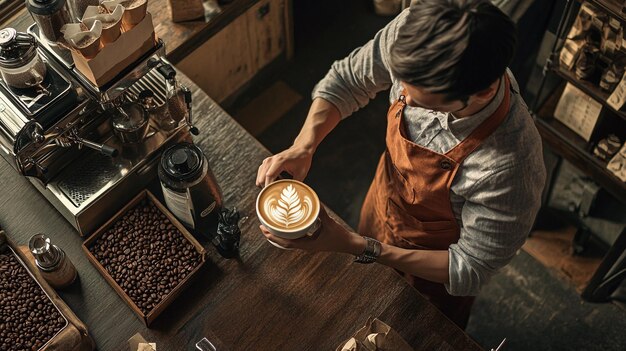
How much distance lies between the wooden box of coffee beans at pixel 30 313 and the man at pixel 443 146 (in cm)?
61

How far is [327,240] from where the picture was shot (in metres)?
2.10

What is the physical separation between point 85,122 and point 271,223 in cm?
73

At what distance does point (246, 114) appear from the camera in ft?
13.2

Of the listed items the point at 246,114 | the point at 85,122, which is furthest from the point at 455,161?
the point at 246,114

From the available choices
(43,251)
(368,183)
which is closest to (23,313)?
(43,251)

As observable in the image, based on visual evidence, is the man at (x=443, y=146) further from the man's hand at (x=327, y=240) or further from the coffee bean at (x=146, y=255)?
the coffee bean at (x=146, y=255)

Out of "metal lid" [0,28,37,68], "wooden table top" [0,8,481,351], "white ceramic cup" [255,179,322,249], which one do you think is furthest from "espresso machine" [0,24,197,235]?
"white ceramic cup" [255,179,322,249]

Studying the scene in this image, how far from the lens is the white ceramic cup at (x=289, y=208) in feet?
6.37

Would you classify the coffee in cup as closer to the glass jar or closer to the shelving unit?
the glass jar

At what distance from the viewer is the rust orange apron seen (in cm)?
206

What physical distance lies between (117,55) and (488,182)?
1.08m

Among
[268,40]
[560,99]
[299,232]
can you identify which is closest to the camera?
[299,232]

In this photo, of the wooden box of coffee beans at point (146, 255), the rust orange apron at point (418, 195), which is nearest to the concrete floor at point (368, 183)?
the rust orange apron at point (418, 195)

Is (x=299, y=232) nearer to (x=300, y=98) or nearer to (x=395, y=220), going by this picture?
(x=395, y=220)
